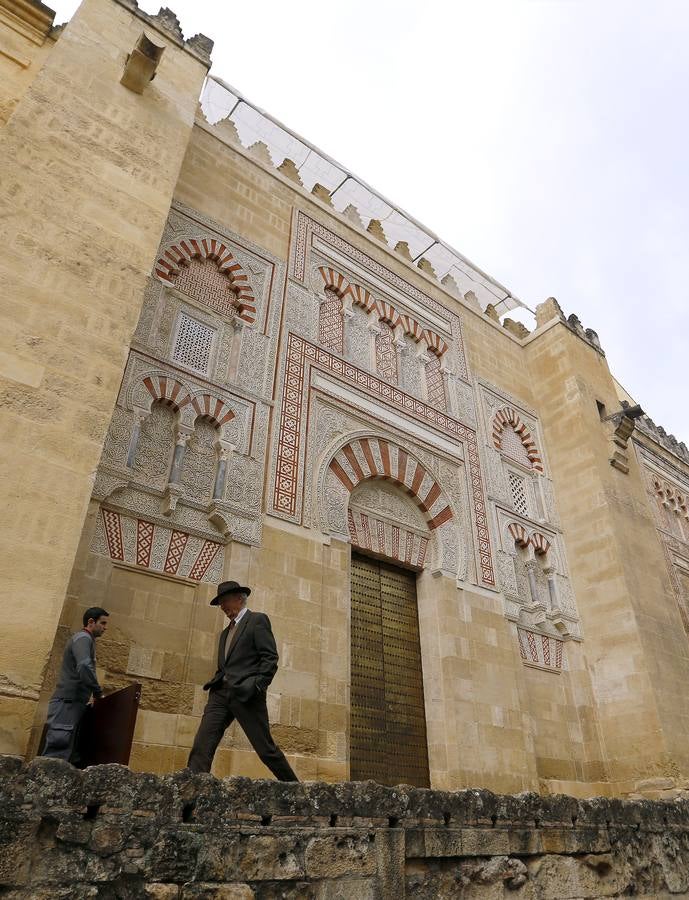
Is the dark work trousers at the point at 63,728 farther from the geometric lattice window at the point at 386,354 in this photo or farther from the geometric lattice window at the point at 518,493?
the geometric lattice window at the point at 518,493

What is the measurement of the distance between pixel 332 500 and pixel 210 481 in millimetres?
1127

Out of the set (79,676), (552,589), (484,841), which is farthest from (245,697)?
(552,589)

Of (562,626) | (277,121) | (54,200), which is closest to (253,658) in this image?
(54,200)

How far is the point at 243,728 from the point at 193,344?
333 cm

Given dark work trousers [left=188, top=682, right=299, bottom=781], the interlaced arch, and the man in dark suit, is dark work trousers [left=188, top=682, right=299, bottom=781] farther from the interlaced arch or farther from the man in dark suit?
the interlaced arch

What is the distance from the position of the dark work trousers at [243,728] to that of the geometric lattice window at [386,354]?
4397mm

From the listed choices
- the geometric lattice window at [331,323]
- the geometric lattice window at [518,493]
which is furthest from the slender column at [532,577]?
the geometric lattice window at [331,323]

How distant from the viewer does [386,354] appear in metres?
7.28

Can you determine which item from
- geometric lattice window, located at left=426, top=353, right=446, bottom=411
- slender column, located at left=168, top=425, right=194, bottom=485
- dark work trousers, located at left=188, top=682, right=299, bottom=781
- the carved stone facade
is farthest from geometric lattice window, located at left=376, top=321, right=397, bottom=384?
dark work trousers, located at left=188, top=682, right=299, bottom=781

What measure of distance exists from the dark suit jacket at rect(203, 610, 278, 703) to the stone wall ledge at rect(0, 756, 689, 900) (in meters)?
0.62

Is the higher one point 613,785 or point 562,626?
point 562,626

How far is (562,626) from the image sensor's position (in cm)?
697

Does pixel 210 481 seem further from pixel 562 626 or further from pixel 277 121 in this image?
pixel 277 121

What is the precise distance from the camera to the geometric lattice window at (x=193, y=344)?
17.5ft
